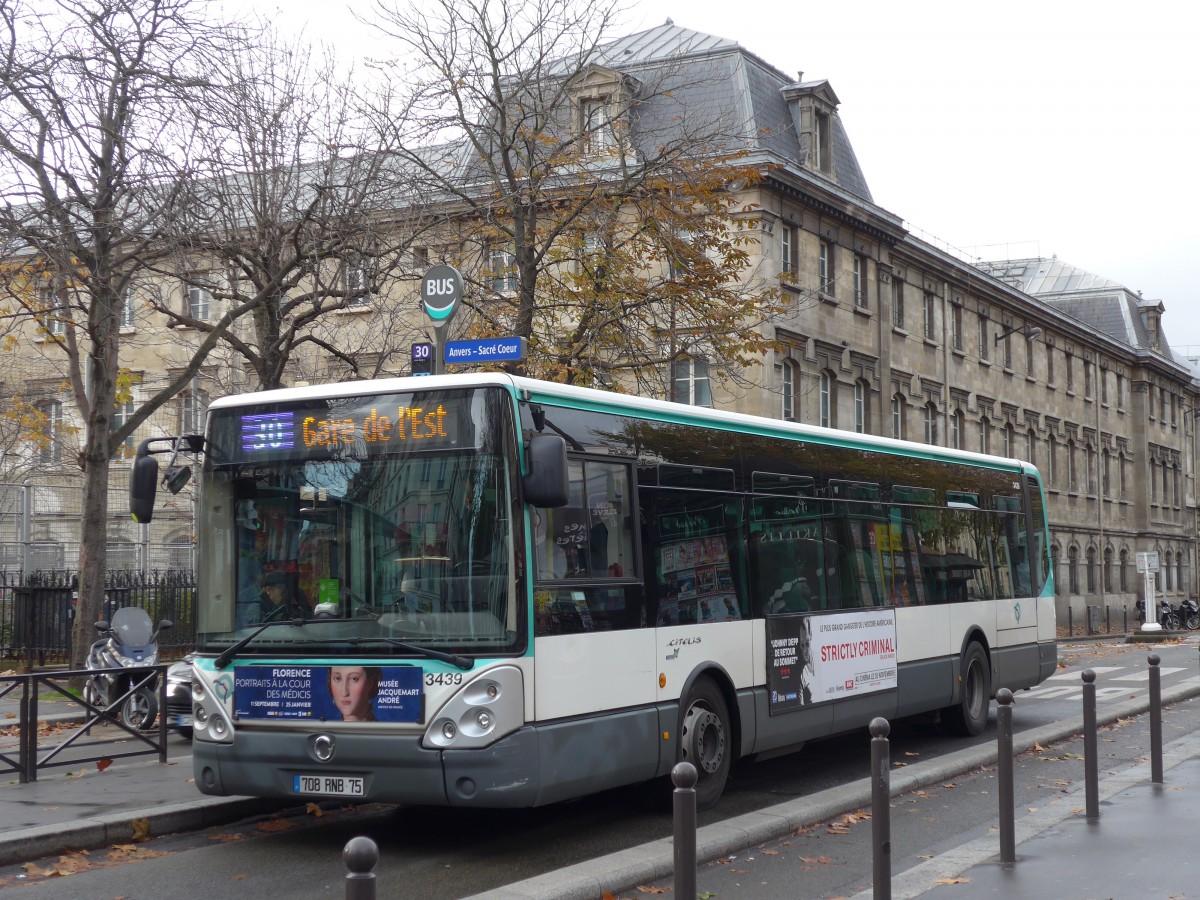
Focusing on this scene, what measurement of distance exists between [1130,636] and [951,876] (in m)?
39.4

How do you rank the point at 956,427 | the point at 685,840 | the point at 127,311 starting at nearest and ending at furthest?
the point at 685,840
the point at 127,311
the point at 956,427

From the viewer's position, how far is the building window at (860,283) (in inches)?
1620

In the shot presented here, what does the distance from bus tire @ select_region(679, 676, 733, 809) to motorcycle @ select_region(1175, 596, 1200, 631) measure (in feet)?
179

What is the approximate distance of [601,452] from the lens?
9.40 meters

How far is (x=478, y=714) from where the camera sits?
320 inches

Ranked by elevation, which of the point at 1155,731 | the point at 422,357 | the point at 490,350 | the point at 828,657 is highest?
the point at 490,350

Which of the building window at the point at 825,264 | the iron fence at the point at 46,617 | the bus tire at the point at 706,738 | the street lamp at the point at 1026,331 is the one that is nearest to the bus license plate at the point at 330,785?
the bus tire at the point at 706,738

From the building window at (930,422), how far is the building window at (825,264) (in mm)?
8215

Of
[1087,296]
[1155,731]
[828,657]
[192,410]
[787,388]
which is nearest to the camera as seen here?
[1155,731]

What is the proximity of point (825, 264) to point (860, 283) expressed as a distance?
8.94 feet

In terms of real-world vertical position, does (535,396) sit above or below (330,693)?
above

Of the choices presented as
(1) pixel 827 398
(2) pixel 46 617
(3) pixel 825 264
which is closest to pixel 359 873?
(2) pixel 46 617

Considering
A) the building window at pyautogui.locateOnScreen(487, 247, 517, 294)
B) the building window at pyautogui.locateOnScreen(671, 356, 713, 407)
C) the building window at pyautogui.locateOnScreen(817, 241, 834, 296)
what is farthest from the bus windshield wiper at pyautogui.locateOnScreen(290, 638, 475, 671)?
the building window at pyautogui.locateOnScreen(817, 241, 834, 296)

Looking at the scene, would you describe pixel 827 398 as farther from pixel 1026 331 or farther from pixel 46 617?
pixel 46 617
